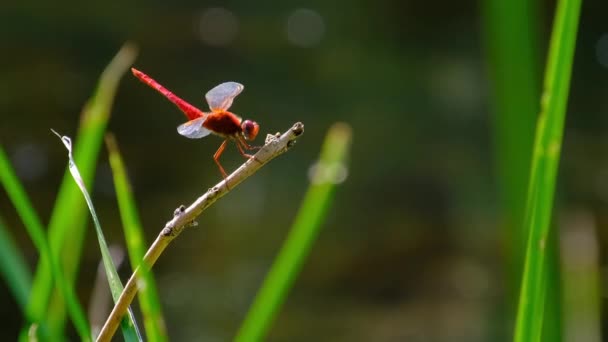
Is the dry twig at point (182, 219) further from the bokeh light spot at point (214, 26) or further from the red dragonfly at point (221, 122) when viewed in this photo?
the bokeh light spot at point (214, 26)

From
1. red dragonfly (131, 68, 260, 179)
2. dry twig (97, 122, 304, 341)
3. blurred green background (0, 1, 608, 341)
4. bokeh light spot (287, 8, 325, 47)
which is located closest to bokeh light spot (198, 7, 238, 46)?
blurred green background (0, 1, 608, 341)

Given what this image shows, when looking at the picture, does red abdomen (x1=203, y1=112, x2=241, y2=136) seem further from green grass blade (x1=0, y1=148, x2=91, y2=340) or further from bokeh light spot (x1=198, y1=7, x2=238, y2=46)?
bokeh light spot (x1=198, y1=7, x2=238, y2=46)

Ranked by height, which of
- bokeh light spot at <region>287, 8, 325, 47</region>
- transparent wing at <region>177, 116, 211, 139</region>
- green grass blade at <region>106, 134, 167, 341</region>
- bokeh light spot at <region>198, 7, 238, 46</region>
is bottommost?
green grass blade at <region>106, 134, 167, 341</region>

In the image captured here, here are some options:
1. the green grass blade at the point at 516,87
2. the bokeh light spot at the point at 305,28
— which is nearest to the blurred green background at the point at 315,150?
the bokeh light spot at the point at 305,28

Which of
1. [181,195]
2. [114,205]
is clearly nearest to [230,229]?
[181,195]

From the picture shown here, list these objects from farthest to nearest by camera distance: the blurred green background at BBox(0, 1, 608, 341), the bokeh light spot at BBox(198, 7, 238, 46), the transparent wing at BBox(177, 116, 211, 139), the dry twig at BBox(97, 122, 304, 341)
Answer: the bokeh light spot at BBox(198, 7, 238, 46) → the blurred green background at BBox(0, 1, 608, 341) → the transparent wing at BBox(177, 116, 211, 139) → the dry twig at BBox(97, 122, 304, 341)

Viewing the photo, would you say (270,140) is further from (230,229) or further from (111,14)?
(111,14)

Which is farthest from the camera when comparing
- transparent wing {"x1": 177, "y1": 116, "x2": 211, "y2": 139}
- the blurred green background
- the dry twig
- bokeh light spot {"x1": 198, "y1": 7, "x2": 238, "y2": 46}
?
bokeh light spot {"x1": 198, "y1": 7, "x2": 238, "y2": 46}

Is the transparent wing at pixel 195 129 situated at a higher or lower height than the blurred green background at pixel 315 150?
lower
